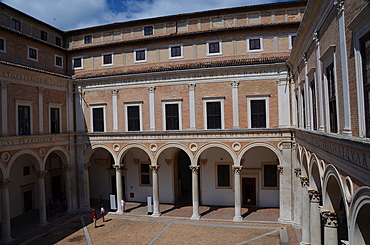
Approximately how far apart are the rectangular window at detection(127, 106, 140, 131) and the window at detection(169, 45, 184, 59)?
5.18 metres

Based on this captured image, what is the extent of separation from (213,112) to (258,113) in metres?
3.14

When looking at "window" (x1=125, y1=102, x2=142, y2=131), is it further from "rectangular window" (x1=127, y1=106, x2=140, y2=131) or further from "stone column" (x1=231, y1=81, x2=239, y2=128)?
"stone column" (x1=231, y1=81, x2=239, y2=128)

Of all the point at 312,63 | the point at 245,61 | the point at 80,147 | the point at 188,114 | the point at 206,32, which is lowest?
the point at 80,147

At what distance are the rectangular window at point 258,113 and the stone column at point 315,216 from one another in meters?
8.37

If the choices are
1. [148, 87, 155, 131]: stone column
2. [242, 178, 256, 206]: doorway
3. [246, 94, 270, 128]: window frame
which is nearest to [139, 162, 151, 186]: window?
[148, 87, 155, 131]: stone column

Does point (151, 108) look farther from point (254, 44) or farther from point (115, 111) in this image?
point (254, 44)

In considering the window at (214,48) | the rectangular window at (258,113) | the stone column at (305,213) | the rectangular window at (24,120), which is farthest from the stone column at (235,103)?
the rectangular window at (24,120)

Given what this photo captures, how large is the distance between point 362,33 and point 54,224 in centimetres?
2212

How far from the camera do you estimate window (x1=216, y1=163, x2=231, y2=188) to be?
24.8 metres

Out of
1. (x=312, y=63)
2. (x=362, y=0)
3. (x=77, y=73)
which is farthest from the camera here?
(x=77, y=73)

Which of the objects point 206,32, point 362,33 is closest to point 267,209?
point 206,32

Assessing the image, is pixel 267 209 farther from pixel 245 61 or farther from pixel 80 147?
pixel 80 147

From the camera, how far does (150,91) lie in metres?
22.5

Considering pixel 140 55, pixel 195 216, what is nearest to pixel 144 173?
pixel 195 216
